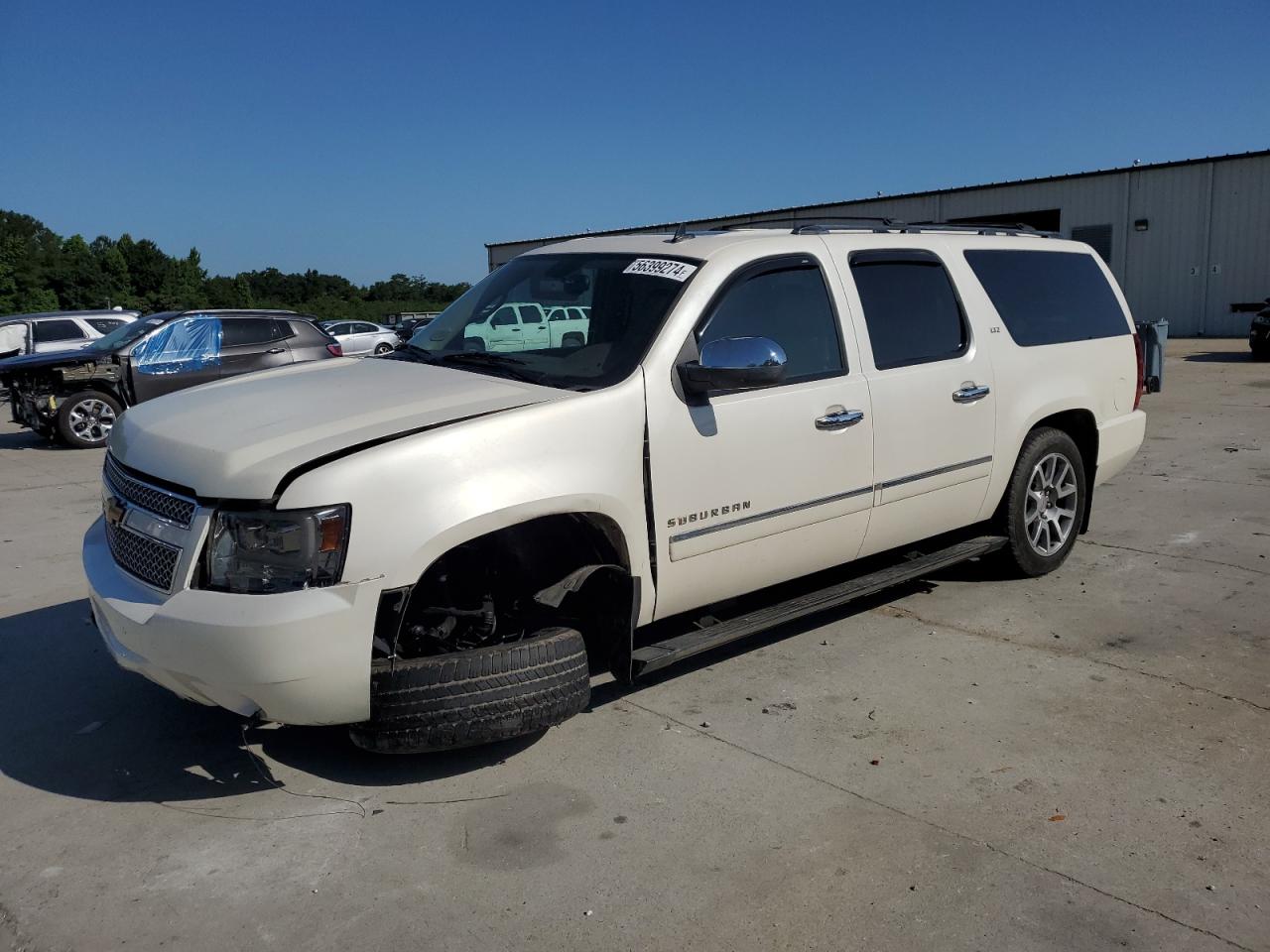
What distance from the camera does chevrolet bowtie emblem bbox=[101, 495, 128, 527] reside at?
3740mm

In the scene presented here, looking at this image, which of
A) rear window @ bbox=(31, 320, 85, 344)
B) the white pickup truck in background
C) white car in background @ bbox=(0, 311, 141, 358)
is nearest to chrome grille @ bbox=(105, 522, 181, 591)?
the white pickup truck in background

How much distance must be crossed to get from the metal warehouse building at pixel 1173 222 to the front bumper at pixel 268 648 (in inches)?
1033

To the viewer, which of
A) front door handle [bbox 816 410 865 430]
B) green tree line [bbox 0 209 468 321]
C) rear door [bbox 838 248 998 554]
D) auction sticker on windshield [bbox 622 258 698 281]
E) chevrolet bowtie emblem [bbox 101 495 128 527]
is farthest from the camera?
green tree line [bbox 0 209 468 321]

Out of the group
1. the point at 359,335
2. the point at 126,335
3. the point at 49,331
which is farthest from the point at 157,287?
the point at 126,335

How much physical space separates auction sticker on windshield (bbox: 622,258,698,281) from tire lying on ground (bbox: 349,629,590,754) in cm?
158

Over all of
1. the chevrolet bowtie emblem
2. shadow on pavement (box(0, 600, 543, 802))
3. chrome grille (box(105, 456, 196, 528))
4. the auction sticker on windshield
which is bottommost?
shadow on pavement (box(0, 600, 543, 802))

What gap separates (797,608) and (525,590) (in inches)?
49.3

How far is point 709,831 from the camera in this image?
3.33m

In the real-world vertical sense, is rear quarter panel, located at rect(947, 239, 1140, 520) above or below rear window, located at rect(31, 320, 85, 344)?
below

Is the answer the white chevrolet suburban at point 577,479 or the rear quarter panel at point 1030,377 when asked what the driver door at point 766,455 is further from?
the rear quarter panel at point 1030,377

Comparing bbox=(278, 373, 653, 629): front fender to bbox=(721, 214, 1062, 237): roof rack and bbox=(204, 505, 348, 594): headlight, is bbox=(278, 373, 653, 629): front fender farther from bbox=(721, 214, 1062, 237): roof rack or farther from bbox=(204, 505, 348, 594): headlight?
bbox=(721, 214, 1062, 237): roof rack

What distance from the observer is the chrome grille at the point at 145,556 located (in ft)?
11.1

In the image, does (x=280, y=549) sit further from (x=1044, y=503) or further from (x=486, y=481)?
(x=1044, y=503)

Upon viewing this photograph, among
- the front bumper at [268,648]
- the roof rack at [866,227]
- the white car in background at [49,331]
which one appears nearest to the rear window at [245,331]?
the white car in background at [49,331]
